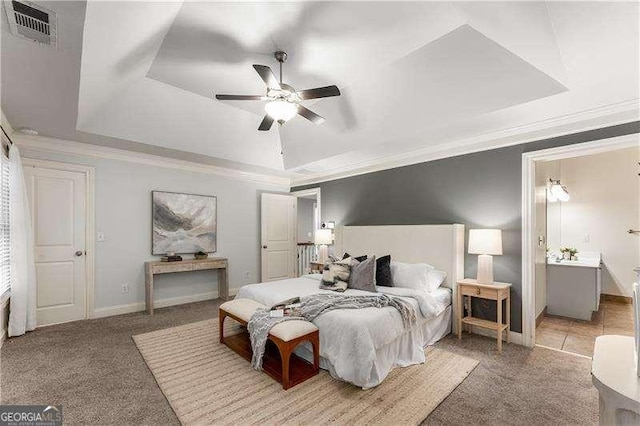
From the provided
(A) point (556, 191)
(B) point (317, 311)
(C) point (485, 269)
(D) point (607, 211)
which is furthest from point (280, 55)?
(D) point (607, 211)

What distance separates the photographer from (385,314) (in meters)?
2.61

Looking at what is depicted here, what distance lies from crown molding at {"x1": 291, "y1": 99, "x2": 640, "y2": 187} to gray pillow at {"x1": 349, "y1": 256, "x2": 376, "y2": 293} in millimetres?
1794

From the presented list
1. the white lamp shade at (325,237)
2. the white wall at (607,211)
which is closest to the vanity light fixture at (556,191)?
the white wall at (607,211)

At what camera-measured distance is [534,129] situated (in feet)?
10.4

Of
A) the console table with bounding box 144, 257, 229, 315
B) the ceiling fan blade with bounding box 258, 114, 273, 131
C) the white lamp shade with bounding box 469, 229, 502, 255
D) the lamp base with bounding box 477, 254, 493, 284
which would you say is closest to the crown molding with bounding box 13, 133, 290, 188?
the console table with bounding box 144, 257, 229, 315

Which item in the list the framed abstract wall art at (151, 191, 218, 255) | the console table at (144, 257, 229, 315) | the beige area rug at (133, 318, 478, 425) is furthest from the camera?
the framed abstract wall art at (151, 191, 218, 255)

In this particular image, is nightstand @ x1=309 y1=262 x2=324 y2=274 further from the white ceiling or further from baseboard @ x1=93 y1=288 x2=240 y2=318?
the white ceiling

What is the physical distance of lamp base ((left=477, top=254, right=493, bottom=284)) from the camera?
330 cm

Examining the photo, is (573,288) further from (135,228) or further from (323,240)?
(135,228)

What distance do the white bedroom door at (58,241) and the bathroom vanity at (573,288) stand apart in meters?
6.83

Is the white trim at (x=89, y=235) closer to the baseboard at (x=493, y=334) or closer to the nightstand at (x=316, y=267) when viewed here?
the nightstand at (x=316, y=267)

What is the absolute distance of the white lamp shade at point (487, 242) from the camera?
128 inches

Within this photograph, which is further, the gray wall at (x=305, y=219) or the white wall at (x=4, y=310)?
the gray wall at (x=305, y=219)

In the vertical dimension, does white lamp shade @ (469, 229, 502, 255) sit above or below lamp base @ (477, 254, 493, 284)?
above
